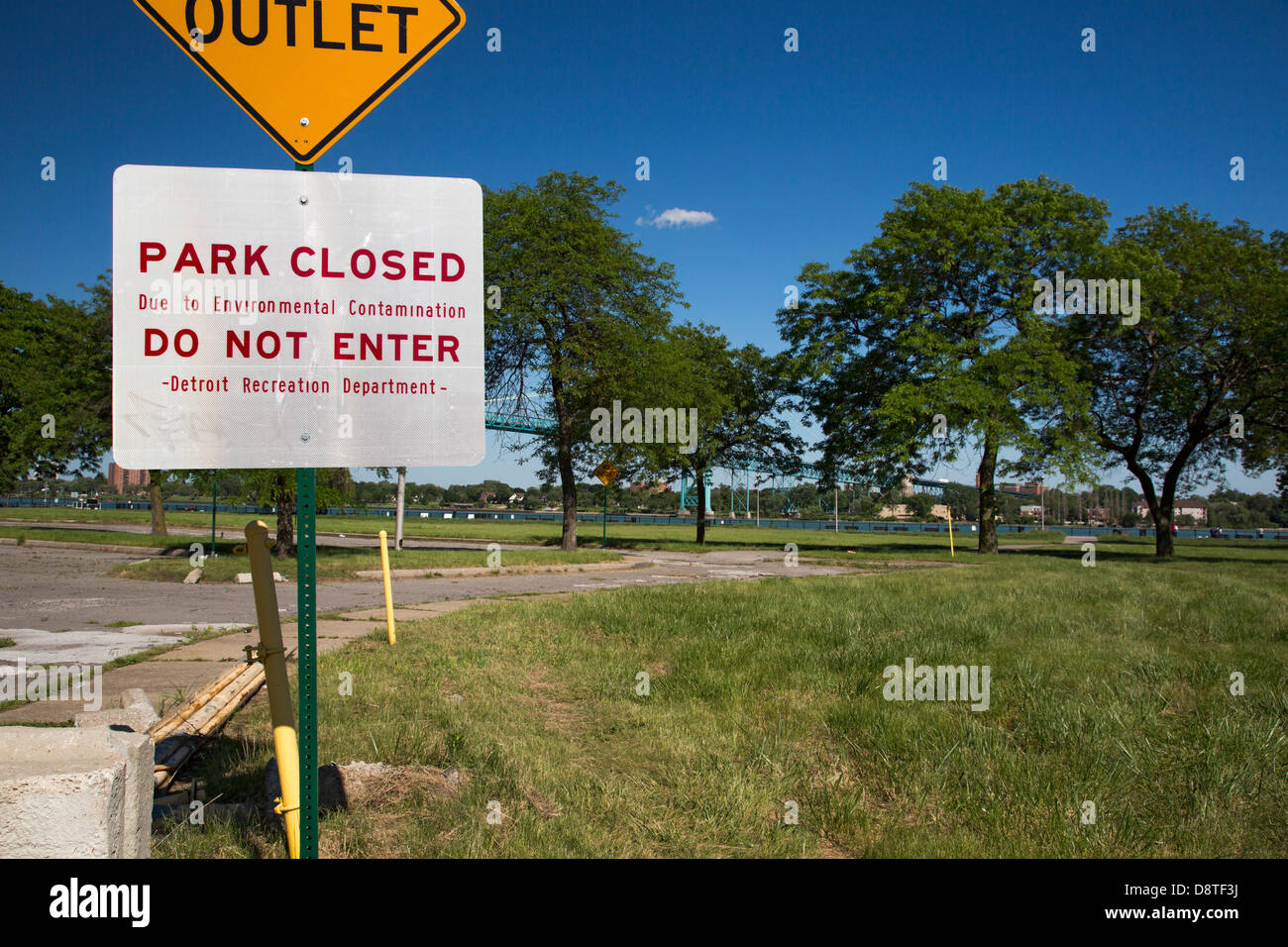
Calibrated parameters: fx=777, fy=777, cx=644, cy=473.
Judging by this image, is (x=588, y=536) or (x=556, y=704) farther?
(x=588, y=536)

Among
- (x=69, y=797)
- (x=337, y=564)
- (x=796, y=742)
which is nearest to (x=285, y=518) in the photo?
(x=337, y=564)

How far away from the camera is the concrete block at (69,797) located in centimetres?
235

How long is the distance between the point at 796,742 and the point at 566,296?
20.4 meters

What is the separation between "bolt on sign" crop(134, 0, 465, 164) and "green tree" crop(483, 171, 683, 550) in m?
20.2

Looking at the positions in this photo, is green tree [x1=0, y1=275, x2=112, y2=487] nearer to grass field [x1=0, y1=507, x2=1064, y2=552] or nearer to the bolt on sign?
grass field [x1=0, y1=507, x2=1064, y2=552]

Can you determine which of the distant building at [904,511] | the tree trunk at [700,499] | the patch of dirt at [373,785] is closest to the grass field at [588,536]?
the tree trunk at [700,499]

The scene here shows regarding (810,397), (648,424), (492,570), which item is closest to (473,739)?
(492,570)

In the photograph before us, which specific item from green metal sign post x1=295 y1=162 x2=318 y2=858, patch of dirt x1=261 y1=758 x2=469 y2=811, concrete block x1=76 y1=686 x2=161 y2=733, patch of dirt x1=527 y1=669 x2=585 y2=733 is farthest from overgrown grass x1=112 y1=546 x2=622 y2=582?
green metal sign post x1=295 y1=162 x2=318 y2=858

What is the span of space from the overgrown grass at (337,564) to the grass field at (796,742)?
8378 millimetres

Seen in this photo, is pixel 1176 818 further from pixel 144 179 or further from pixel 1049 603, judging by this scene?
pixel 1049 603

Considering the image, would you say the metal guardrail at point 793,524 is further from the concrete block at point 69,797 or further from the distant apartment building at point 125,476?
the concrete block at point 69,797

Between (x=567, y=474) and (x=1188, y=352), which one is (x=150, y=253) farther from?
(x=1188, y=352)

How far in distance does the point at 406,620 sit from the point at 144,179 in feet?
27.1

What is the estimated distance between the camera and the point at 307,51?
9.87 ft
